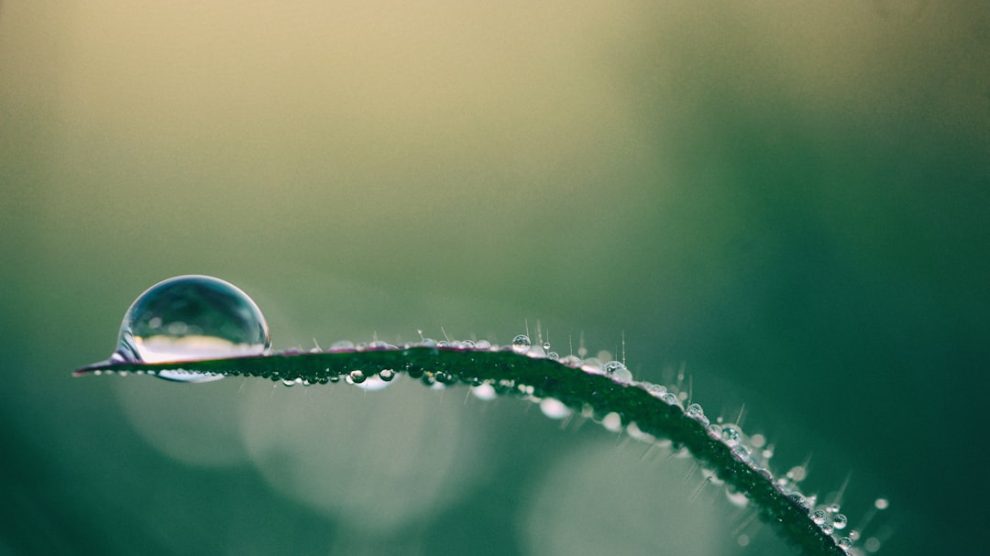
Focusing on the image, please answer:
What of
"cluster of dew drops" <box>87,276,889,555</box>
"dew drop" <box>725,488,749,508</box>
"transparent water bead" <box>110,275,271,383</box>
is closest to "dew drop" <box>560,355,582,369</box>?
"cluster of dew drops" <box>87,276,889,555</box>

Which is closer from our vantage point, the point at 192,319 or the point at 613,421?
the point at 613,421

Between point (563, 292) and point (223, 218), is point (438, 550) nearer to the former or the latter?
point (563, 292)

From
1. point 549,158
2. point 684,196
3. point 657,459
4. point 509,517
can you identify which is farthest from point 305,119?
point 657,459

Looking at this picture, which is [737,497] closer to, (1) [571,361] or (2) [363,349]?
(1) [571,361]

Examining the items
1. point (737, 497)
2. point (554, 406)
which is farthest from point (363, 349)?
point (737, 497)

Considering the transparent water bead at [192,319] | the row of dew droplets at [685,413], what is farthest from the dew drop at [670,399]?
the transparent water bead at [192,319]

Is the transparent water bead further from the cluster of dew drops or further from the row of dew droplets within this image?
the row of dew droplets

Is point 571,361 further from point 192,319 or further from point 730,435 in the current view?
point 192,319
